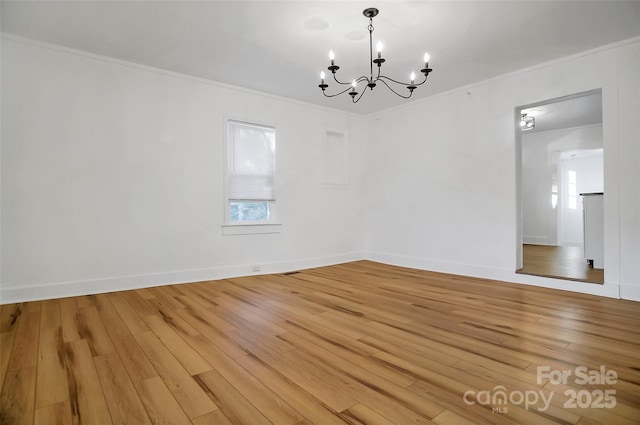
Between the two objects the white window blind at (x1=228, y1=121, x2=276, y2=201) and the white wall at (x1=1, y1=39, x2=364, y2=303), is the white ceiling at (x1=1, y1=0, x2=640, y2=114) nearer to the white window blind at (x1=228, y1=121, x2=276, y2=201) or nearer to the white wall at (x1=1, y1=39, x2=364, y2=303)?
the white wall at (x1=1, y1=39, x2=364, y2=303)

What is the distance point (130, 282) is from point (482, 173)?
4908 millimetres

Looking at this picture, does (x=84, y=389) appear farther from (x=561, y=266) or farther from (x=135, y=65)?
(x=561, y=266)

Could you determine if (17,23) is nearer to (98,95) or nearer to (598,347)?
(98,95)

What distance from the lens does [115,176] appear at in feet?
12.8

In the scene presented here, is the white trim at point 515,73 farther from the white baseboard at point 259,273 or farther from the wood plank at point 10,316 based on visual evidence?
the wood plank at point 10,316

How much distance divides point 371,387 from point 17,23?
14.6 ft

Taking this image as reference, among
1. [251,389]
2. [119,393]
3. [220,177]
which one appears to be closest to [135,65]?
[220,177]

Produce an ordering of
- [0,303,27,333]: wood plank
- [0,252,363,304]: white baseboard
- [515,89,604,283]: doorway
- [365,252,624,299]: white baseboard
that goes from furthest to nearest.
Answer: [515,89,604,283]: doorway < [365,252,624,299]: white baseboard < [0,252,363,304]: white baseboard < [0,303,27,333]: wood plank

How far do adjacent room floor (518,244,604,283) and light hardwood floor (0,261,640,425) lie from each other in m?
0.65

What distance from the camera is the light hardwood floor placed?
1538mm

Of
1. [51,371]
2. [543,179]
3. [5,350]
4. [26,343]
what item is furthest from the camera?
[543,179]

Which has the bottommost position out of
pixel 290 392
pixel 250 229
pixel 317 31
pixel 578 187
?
pixel 290 392

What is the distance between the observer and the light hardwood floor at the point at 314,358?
1538 millimetres

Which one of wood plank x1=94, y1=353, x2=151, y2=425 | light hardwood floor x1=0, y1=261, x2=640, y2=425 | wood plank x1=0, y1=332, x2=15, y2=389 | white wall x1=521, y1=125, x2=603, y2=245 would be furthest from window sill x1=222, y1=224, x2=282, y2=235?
white wall x1=521, y1=125, x2=603, y2=245
